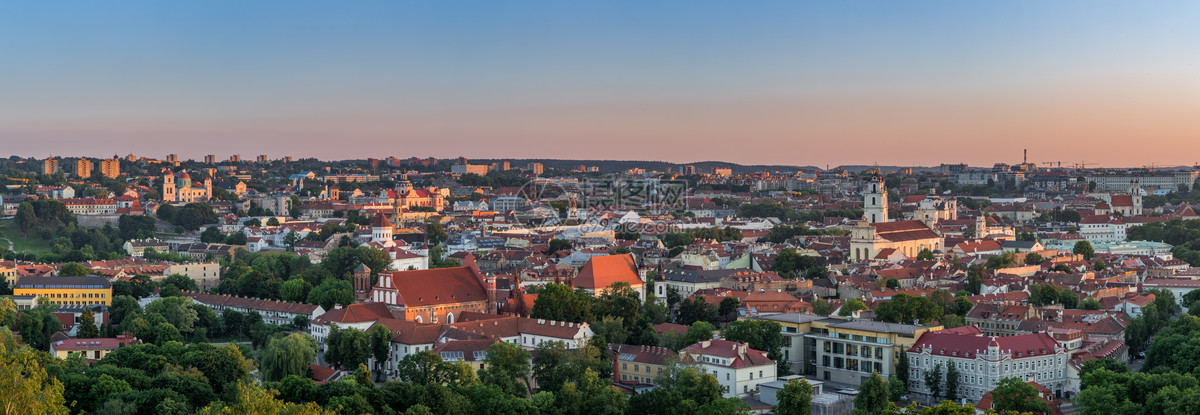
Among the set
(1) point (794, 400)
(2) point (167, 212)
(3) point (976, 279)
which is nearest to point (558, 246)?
(3) point (976, 279)

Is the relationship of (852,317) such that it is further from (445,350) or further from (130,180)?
(130,180)

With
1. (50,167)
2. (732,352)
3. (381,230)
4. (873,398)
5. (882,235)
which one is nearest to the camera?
(873,398)

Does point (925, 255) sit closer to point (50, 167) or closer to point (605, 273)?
point (605, 273)

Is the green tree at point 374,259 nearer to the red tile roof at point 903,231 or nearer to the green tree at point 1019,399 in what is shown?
the red tile roof at point 903,231

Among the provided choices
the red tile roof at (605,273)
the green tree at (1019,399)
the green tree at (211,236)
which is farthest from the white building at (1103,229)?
the green tree at (1019,399)

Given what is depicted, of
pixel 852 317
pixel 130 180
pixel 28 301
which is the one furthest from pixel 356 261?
pixel 130 180
